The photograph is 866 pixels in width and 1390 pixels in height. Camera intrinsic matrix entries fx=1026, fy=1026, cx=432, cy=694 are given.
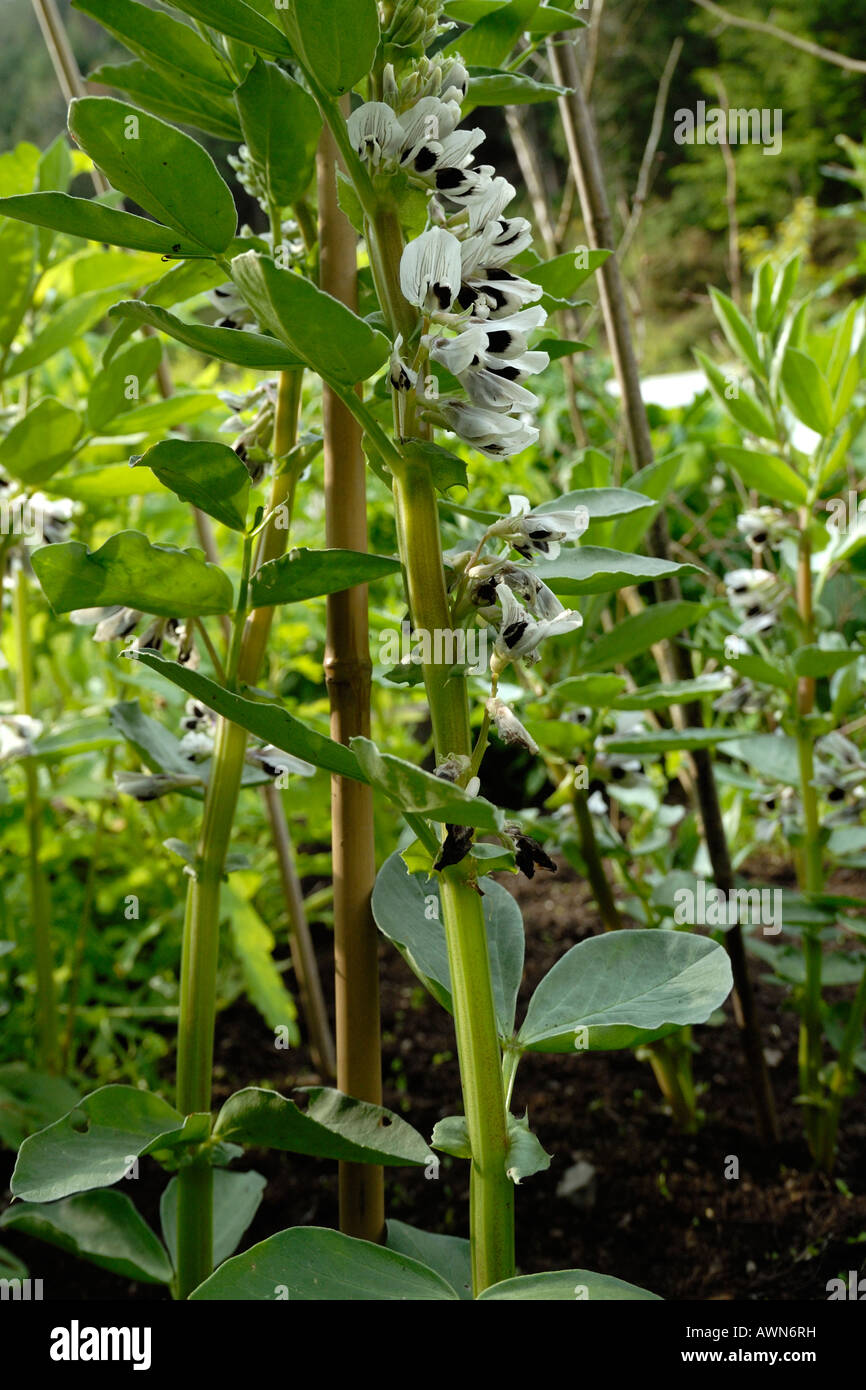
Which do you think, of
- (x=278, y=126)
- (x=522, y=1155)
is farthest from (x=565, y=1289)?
(x=278, y=126)

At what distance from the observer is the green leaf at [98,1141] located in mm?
473

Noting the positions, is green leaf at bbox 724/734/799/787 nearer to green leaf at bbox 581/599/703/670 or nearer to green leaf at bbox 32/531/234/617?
green leaf at bbox 581/599/703/670

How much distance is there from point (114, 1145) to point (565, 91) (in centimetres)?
A: 59

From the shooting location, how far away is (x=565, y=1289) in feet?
1.42

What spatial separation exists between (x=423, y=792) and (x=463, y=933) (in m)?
0.12

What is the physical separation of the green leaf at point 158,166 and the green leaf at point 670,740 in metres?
0.50

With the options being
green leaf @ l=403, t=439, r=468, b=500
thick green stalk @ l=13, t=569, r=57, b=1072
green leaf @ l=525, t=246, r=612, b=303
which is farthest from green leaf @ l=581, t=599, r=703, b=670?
thick green stalk @ l=13, t=569, r=57, b=1072

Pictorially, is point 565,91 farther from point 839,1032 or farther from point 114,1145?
point 839,1032

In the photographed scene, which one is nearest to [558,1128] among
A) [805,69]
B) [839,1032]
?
[839,1032]

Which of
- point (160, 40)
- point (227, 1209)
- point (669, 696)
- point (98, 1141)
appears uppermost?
point (160, 40)

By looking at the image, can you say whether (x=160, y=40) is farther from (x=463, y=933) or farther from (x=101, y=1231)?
(x=101, y=1231)

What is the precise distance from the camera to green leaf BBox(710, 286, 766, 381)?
1025 mm

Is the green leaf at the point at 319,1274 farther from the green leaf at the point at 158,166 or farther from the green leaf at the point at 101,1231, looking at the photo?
the green leaf at the point at 158,166

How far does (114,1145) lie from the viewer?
527mm
